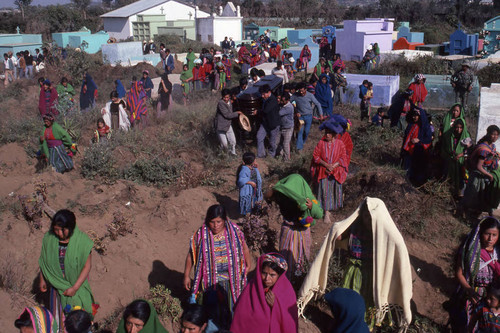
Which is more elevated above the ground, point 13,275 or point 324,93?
point 324,93

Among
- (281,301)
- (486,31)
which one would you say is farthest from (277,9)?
(281,301)

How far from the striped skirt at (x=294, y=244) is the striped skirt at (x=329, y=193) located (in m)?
1.54

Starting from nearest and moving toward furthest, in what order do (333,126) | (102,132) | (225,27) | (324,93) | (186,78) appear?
(333,126) < (102,132) < (324,93) < (186,78) < (225,27)

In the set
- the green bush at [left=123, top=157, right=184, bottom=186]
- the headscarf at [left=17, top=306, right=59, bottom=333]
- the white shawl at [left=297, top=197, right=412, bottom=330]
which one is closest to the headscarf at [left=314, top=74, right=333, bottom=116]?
the green bush at [left=123, top=157, right=184, bottom=186]

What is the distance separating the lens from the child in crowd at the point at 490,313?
3.59 m

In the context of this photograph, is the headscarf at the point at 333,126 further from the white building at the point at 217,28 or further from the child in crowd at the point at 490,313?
the white building at the point at 217,28

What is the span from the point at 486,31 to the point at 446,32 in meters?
11.1

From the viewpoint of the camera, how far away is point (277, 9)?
53.5 metres

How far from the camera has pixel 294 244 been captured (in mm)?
4781

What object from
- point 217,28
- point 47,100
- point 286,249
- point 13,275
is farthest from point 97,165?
point 217,28

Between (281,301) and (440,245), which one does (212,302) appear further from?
(440,245)

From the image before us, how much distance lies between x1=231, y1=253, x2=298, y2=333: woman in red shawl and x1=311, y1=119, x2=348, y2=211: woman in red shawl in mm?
2706

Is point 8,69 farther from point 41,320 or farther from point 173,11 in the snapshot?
point 173,11

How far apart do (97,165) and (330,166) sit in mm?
4339
